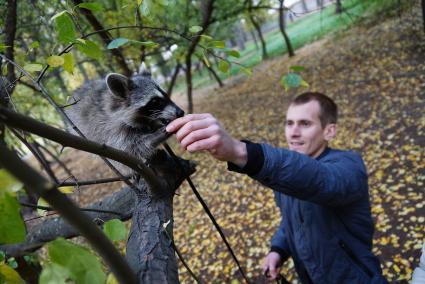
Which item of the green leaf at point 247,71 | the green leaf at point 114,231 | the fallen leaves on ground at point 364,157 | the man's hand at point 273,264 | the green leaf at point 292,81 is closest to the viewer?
the green leaf at point 114,231

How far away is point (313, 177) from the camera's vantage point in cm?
179

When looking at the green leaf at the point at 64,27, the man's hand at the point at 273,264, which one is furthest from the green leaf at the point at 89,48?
the man's hand at the point at 273,264

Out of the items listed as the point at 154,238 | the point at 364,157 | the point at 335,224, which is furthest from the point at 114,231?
the point at 364,157

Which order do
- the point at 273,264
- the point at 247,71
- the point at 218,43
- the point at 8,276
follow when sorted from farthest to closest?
the point at 273,264, the point at 247,71, the point at 218,43, the point at 8,276

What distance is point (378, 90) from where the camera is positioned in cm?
912

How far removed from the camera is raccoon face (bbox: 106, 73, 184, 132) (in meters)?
2.60

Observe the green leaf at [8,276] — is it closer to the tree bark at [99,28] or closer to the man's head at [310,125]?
the tree bark at [99,28]

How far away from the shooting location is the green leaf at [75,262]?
2.07 feet

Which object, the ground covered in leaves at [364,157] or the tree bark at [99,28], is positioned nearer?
the tree bark at [99,28]

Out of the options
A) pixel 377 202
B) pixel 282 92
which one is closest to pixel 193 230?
pixel 377 202

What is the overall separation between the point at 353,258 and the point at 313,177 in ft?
3.03

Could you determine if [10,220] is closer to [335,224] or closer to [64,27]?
[64,27]

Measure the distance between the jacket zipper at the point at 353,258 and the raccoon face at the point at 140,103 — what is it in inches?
61.5

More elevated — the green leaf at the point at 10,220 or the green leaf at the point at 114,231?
the green leaf at the point at 10,220
